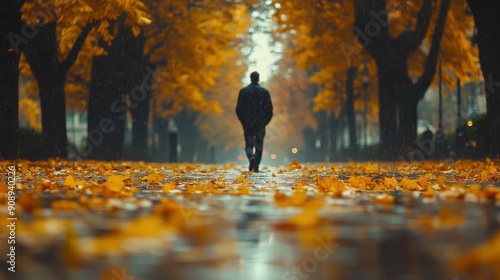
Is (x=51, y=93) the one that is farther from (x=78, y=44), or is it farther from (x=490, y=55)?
(x=490, y=55)

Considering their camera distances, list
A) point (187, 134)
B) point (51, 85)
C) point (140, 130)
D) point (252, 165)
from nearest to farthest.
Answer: point (252, 165) → point (51, 85) → point (140, 130) → point (187, 134)

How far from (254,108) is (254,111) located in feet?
0.22

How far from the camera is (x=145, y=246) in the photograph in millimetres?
4770

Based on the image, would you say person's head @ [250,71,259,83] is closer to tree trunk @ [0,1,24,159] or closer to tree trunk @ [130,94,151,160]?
tree trunk @ [0,1,24,159]

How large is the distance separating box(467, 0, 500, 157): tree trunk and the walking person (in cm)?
489

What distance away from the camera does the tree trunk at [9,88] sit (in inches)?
789

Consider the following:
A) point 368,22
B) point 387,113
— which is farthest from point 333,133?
point 368,22

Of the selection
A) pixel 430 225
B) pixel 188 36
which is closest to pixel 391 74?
pixel 188 36

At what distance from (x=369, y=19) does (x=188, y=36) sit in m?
7.59

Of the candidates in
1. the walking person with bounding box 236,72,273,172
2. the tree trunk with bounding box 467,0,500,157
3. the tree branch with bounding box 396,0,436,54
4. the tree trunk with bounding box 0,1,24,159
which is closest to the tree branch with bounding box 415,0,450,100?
the tree branch with bounding box 396,0,436,54

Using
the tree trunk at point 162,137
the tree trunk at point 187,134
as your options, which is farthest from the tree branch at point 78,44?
the tree trunk at point 187,134

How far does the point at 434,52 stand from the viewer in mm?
30312

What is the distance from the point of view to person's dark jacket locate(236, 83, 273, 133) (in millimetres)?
18781

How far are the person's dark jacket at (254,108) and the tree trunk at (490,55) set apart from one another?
492 cm
